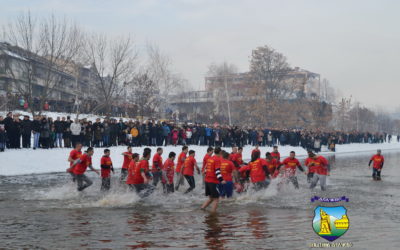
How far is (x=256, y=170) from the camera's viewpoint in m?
15.8

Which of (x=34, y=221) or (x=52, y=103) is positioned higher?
(x=52, y=103)

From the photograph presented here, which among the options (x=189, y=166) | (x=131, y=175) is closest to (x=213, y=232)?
(x=131, y=175)

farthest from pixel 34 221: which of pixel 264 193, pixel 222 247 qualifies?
pixel 264 193

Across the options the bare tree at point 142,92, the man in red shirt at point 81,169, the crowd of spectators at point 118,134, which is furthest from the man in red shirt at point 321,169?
the bare tree at point 142,92

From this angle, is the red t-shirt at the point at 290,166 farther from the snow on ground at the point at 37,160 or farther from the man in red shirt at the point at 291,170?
the snow on ground at the point at 37,160

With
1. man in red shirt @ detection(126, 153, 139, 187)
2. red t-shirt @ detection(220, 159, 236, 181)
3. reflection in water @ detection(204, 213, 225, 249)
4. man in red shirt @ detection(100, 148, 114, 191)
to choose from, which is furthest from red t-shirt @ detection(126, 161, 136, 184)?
reflection in water @ detection(204, 213, 225, 249)

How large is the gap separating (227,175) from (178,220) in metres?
3.12

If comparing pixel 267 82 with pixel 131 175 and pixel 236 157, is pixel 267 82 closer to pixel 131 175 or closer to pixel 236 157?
pixel 236 157

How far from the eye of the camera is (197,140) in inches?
A: 1451

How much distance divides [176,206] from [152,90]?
34.7 meters

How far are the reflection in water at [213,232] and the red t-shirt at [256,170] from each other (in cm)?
361

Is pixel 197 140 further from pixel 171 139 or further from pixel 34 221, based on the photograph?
pixel 34 221

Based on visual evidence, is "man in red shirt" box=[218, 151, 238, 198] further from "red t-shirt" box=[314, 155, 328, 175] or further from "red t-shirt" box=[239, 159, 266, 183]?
"red t-shirt" box=[314, 155, 328, 175]

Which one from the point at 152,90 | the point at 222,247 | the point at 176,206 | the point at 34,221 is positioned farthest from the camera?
the point at 152,90
